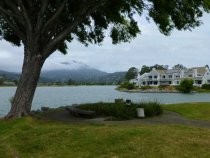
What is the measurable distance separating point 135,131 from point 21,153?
3.83 metres

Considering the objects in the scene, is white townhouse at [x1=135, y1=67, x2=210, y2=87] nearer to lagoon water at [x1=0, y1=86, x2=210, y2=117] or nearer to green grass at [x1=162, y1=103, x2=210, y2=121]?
lagoon water at [x1=0, y1=86, x2=210, y2=117]

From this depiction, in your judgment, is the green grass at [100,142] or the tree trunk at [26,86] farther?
the tree trunk at [26,86]

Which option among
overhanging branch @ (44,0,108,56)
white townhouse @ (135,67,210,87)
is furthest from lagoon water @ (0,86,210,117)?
white townhouse @ (135,67,210,87)

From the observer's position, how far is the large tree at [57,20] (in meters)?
17.7

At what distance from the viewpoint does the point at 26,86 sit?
17609 millimetres

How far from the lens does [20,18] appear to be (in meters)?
17.8

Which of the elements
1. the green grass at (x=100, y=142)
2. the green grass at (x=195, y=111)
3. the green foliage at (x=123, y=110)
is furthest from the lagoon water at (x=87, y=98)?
the green grass at (x=100, y=142)

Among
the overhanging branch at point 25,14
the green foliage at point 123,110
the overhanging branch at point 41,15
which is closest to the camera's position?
the overhanging branch at point 25,14

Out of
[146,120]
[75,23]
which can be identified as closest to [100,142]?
[146,120]

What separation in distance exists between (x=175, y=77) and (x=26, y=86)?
13275cm

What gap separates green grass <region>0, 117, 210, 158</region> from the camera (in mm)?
11414

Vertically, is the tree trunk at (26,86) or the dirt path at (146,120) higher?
the tree trunk at (26,86)

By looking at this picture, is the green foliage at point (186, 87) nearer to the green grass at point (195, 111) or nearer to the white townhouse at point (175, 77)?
the white townhouse at point (175, 77)

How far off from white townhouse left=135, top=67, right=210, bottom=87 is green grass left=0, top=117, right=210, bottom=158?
122 m
